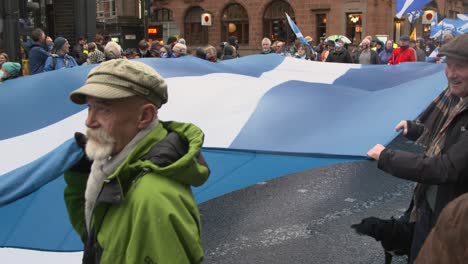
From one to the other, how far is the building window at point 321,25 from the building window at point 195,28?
29.7 feet

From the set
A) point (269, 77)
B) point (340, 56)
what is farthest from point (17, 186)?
point (340, 56)

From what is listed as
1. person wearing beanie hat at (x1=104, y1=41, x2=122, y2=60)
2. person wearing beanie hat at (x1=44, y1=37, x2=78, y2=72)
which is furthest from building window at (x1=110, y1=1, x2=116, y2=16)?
person wearing beanie hat at (x1=104, y1=41, x2=122, y2=60)

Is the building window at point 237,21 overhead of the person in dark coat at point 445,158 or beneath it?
overhead

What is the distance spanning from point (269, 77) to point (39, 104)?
2.15 m

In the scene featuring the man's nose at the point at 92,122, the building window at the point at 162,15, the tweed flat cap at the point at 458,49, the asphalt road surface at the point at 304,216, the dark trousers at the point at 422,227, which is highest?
the building window at the point at 162,15

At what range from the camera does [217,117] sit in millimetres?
3854

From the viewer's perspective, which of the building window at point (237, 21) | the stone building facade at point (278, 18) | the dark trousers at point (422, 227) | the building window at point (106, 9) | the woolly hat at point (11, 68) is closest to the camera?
the dark trousers at point (422, 227)

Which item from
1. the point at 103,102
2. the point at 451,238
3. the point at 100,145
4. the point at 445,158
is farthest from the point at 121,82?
the point at 445,158

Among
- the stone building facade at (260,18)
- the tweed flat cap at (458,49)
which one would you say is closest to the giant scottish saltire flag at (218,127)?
the tweed flat cap at (458,49)

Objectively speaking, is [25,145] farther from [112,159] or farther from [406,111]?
[406,111]

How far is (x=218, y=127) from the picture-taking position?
368cm

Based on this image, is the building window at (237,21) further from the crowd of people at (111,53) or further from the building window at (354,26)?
the crowd of people at (111,53)

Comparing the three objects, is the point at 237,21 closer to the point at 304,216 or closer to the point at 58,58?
the point at 58,58

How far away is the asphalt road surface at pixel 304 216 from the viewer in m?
4.81
